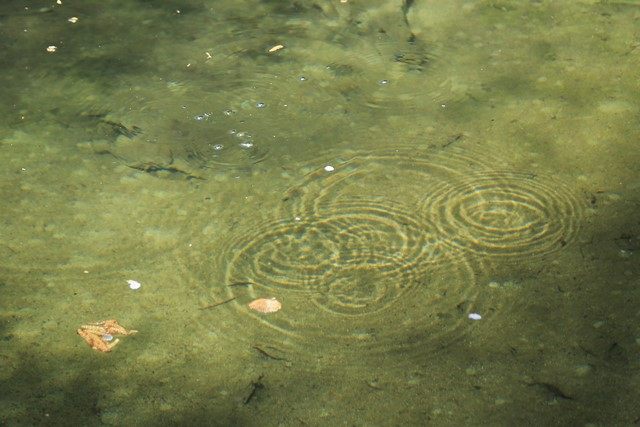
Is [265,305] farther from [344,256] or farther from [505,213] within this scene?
[505,213]

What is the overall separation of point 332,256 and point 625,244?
83 centimetres

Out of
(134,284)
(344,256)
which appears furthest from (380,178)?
(134,284)

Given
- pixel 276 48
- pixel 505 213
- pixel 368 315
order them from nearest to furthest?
pixel 368 315, pixel 505 213, pixel 276 48

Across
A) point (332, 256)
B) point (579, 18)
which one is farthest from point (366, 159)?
point (579, 18)

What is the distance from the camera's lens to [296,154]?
3.06 m

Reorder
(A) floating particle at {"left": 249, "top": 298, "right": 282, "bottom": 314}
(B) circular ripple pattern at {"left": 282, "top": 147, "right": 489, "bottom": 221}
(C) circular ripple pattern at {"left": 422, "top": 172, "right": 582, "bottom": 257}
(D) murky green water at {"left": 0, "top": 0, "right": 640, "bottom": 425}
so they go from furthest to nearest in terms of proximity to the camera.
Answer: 1. (B) circular ripple pattern at {"left": 282, "top": 147, "right": 489, "bottom": 221}
2. (C) circular ripple pattern at {"left": 422, "top": 172, "right": 582, "bottom": 257}
3. (A) floating particle at {"left": 249, "top": 298, "right": 282, "bottom": 314}
4. (D) murky green water at {"left": 0, "top": 0, "right": 640, "bottom": 425}

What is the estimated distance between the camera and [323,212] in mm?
2799

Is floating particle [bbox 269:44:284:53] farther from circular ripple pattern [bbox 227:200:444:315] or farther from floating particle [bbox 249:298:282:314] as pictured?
floating particle [bbox 249:298:282:314]

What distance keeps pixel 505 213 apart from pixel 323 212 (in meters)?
0.55

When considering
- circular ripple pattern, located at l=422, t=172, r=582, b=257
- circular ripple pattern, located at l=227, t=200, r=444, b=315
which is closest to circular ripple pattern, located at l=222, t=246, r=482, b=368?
circular ripple pattern, located at l=227, t=200, r=444, b=315

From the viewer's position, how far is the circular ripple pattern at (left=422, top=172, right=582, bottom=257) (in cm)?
264

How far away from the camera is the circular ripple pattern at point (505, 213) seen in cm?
264

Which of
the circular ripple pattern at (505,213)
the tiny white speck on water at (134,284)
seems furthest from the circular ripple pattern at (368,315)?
the tiny white speck on water at (134,284)

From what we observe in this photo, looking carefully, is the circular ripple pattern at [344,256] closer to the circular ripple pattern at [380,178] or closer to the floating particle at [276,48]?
the circular ripple pattern at [380,178]
